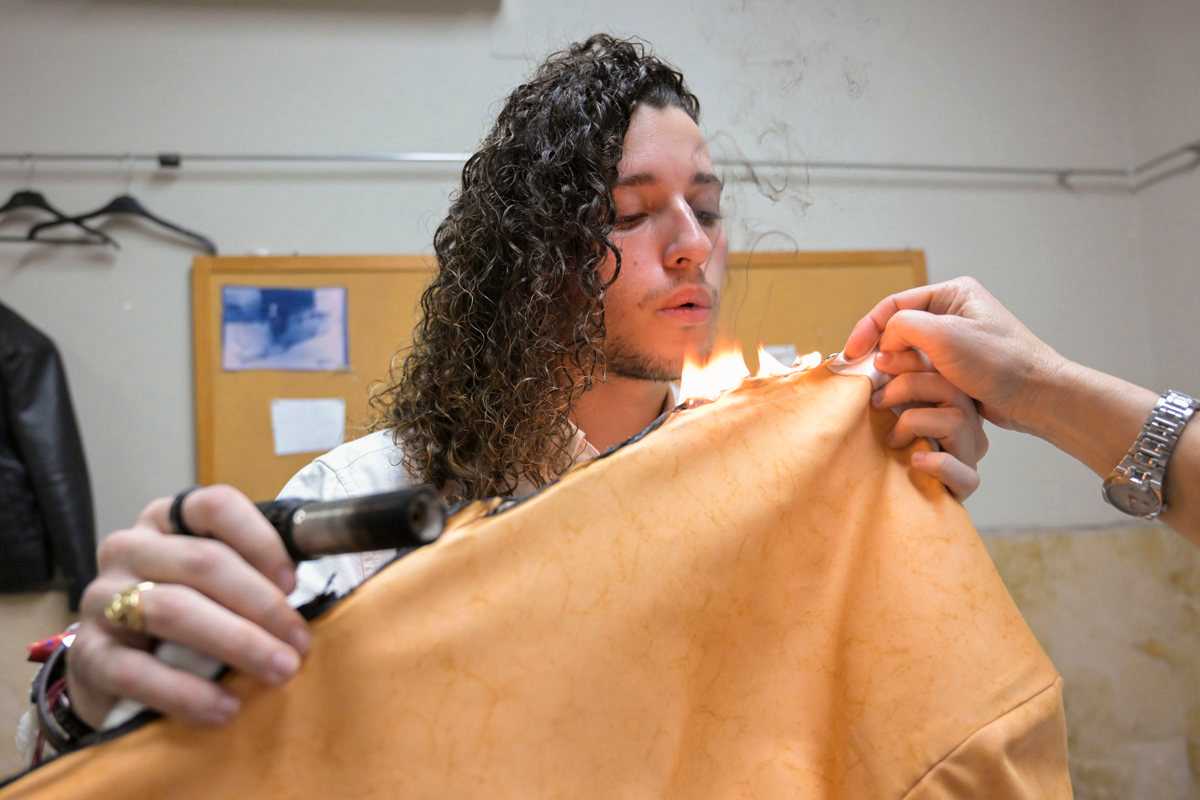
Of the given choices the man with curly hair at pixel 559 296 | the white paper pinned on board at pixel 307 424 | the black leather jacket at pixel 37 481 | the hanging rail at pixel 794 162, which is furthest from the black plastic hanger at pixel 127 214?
the man with curly hair at pixel 559 296

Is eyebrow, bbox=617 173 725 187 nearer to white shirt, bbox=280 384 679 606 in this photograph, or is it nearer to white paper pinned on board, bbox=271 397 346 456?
white shirt, bbox=280 384 679 606

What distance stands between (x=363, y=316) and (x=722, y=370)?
4.24 feet

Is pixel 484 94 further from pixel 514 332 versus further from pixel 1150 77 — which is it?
pixel 1150 77

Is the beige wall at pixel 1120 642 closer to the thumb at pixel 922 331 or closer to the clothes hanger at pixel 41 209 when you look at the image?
the thumb at pixel 922 331

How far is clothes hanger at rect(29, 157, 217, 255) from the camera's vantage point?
1976 mm

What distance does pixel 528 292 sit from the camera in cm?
115

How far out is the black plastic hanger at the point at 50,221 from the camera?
77.0 inches

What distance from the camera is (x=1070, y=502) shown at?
7.06 ft

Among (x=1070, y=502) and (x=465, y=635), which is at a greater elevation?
(x=465, y=635)

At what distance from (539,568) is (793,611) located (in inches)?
9.3

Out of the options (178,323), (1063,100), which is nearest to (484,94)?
(178,323)

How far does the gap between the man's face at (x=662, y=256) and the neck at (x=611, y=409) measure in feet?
0.13

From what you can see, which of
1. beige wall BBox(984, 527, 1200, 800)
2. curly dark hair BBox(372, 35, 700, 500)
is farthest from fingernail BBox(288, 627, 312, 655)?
beige wall BBox(984, 527, 1200, 800)

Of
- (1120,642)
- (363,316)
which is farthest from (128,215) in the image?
(1120,642)
